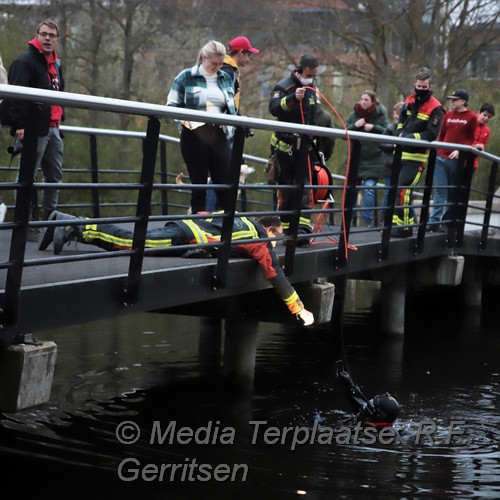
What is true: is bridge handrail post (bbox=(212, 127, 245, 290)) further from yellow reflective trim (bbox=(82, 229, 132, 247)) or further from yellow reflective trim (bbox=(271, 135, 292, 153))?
yellow reflective trim (bbox=(271, 135, 292, 153))

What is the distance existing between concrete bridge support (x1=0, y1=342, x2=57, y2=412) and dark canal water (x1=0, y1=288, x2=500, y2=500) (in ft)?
3.55

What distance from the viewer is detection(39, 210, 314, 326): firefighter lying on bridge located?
6.94 m

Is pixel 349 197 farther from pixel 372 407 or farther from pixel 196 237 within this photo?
pixel 196 237

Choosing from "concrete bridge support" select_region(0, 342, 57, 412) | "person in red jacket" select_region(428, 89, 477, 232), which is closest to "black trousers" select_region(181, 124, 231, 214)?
"concrete bridge support" select_region(0, 342, 57, 412)

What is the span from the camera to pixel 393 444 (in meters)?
7.66

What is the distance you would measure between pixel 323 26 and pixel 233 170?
742 inches

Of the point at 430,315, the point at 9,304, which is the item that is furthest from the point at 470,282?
the point at 9,304

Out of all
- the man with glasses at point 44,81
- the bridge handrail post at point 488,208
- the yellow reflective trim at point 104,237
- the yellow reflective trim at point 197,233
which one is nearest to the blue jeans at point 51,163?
the man with glasses at point 44,81

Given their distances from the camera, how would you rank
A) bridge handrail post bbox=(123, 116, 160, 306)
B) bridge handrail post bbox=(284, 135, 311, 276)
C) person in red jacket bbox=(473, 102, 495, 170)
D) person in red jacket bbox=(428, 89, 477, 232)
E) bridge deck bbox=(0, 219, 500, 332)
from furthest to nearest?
person in red jacket bbox=(473, 102, 495, 170) → person in red jacket bbox=(428, 89, 477, 232) → bridge handrail post bbox=(284, 135, 311, 276) → bridge handrail post bbox=(123, 116, 160, 306) → bridge deck bbox=(0, 219, 500, 332)

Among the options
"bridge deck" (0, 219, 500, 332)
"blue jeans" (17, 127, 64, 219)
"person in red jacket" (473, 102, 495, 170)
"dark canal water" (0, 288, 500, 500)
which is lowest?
"dark canal water" (0, 288, 500, 500)

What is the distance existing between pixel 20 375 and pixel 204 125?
3.22 metres

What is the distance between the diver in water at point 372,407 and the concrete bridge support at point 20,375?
2.80 metres

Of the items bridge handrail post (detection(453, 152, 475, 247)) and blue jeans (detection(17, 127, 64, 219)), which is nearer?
blue jeans (detection(17, 127, 64, 219))

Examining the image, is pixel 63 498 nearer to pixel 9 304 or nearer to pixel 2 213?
pixel 9 304
